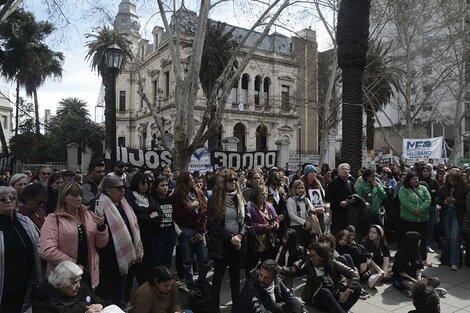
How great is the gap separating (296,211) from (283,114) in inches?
1439

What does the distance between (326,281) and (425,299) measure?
4.67ft

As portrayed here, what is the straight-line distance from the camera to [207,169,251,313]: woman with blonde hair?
4.91 metres

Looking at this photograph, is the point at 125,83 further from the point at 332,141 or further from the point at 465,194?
the point at 465,194

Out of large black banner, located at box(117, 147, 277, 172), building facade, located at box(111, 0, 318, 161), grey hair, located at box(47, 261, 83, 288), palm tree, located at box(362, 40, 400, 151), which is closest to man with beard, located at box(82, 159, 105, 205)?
grey hair, located at box(47, 261, 83, 288)

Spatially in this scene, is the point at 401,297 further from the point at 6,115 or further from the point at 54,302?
the point at 6,115

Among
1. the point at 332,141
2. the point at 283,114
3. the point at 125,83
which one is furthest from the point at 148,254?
the point at 125,83

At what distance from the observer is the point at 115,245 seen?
4250 mm

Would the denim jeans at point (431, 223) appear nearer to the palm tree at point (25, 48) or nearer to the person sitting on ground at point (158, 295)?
the person sitting on ground at point (158, 295)

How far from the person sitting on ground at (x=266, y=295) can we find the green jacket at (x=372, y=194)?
338cm

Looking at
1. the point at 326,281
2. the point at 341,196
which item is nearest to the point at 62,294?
the point at 326,281

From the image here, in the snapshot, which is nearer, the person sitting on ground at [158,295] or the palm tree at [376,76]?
the person sitting on ground at [158,295]

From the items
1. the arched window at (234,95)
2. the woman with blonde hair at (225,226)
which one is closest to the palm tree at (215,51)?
the arched window at (234,95)

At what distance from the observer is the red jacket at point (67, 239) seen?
11.7 feet

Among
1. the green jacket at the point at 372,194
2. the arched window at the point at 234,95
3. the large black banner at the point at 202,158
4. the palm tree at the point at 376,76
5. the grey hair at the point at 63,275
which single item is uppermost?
the arched window at the point at 234,95
